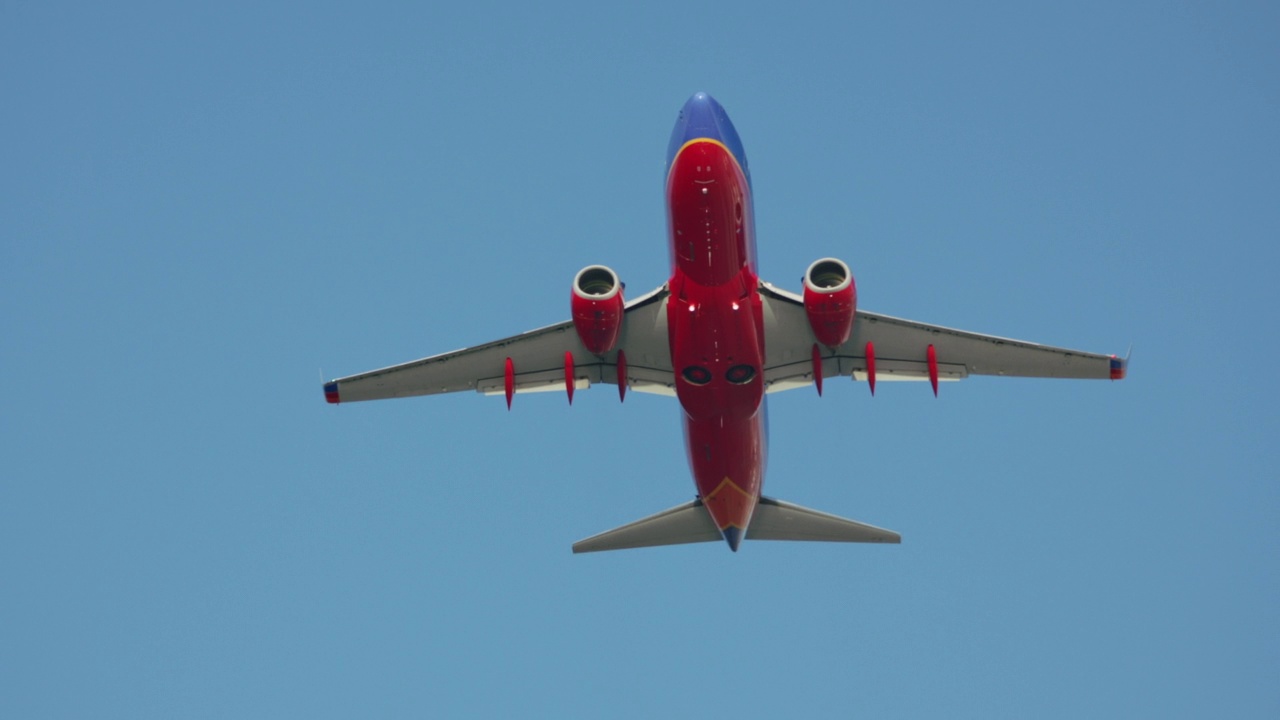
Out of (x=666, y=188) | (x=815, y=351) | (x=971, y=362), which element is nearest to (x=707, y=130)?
(x=666, y=188)

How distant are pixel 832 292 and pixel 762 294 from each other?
2.59 meters

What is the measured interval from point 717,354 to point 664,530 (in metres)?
8.08

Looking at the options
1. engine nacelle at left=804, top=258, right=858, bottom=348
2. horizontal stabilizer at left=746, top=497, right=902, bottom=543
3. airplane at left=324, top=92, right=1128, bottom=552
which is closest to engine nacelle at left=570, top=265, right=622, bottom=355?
airplane at left=324, top=92, right=1128, bottom=552

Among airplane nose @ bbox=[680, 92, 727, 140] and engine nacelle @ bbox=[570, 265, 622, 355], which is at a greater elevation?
airplane nose @ bbox=[680, 92, 727, 140]

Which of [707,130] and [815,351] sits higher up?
[707,130]

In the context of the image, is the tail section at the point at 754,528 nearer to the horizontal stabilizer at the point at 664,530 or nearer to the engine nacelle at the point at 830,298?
the horizontal stabilizer at the point at 664,530

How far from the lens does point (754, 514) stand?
45312mm

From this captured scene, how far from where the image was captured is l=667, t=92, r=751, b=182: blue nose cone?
38.4 metres

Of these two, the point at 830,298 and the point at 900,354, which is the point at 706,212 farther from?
the point at 900,354

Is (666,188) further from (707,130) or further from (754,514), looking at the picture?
(754,514)

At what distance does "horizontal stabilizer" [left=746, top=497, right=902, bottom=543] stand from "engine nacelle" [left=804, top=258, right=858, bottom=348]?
673 centimetres

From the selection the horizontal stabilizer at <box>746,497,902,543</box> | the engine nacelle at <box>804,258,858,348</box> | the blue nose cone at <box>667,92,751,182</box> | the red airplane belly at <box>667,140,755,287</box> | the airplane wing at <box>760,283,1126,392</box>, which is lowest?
the horizontal stabilizer at <box>746,497,902,543</box>

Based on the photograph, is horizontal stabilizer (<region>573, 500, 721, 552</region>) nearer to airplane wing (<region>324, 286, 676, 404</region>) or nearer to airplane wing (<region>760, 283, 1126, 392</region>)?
airplane wing (<region>324, 286, 676, 404</region>)

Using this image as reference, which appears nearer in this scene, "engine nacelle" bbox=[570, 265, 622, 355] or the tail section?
"engine nacelle" bbox=[570, 265, 622, 355]
